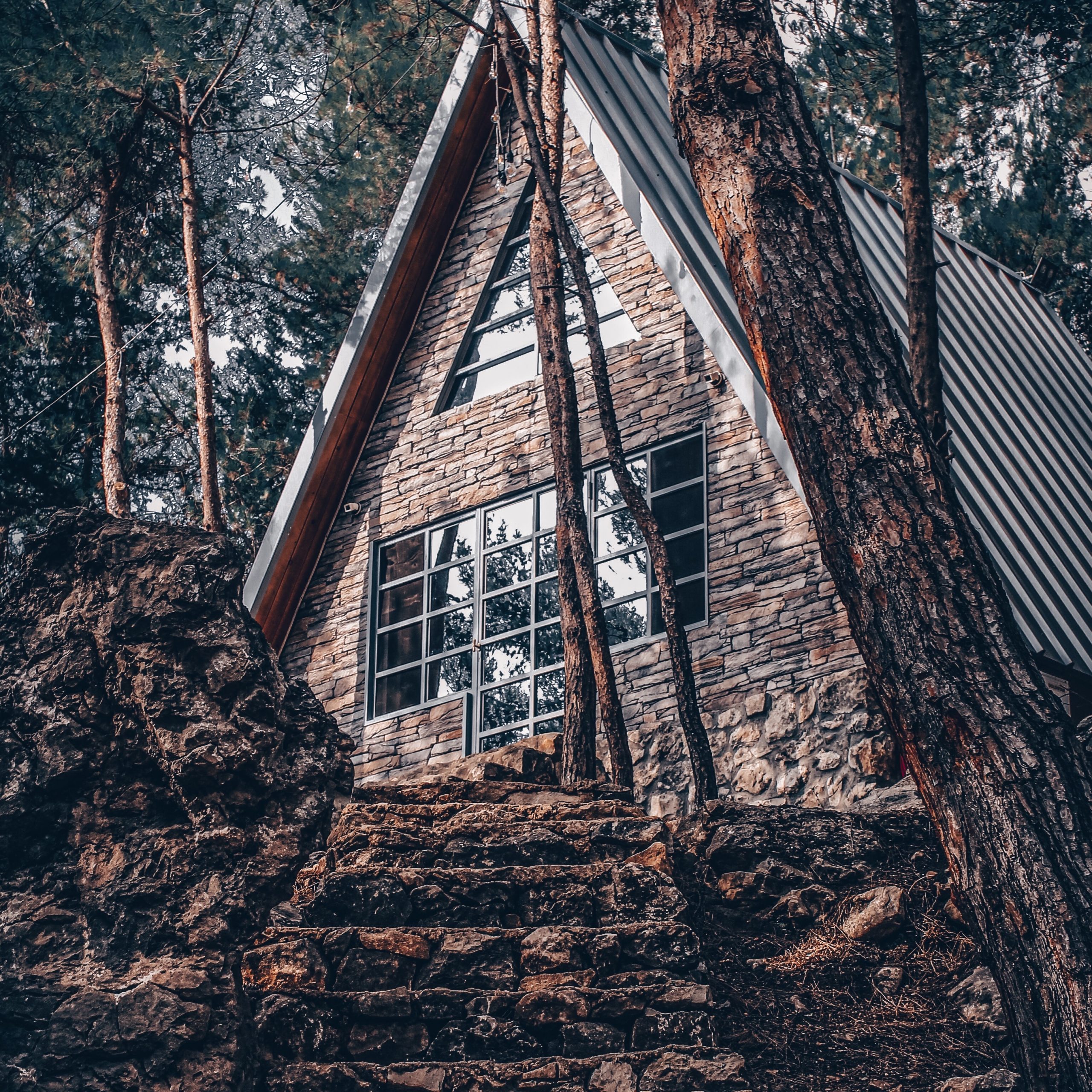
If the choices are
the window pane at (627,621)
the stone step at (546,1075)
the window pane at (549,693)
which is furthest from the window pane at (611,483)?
the stone step at (546,1075)

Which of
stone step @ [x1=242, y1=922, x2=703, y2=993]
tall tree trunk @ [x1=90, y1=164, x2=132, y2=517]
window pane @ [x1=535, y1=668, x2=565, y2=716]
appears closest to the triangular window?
window pane @ [x1=535, y1=668, x2=565, y2=716]

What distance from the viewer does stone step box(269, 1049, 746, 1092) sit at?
18.4 feet

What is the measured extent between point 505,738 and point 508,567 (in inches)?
62.5

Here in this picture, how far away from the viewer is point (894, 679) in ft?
15.5

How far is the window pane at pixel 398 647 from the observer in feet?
43.5

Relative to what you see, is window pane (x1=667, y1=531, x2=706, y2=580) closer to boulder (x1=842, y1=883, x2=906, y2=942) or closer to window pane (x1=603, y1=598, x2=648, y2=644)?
window pane (x1=603, y1=598, x2=648, y2=644)

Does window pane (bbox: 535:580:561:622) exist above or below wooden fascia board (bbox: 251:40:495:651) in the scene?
below

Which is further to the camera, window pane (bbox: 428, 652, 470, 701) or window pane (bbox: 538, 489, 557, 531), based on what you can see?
window pane (bbox: 428, 652, 470, 701)

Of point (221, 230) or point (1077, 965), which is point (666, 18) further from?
point (221, 230)

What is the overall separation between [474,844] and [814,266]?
3.41 meters

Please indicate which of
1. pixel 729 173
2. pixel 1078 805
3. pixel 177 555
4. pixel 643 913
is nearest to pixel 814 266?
pixel 729 173

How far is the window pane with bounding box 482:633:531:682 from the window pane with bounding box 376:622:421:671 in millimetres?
799

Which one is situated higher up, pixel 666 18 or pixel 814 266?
pixel 666 18

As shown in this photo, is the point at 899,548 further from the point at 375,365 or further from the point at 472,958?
the point at 375,365
